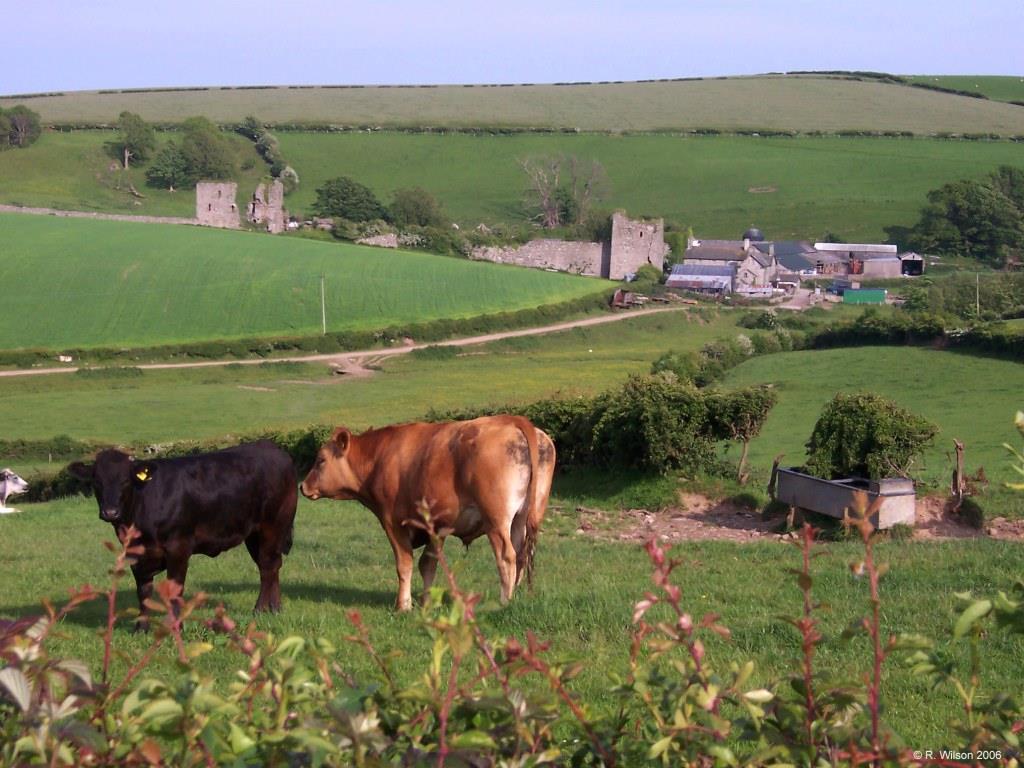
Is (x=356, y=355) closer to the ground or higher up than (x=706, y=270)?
closer to the ground

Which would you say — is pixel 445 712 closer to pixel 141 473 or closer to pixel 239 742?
pixel 239 742

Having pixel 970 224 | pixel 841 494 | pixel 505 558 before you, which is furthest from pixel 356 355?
pixel 970 224

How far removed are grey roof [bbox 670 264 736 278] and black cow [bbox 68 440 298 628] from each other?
80807 millimetres

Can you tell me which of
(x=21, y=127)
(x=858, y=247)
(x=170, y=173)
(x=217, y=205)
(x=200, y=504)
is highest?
(x=21, y=127)

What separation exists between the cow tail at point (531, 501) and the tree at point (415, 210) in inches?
4144

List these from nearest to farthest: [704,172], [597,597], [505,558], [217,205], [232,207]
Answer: [597,597] < [505,558] < [217,205] < [232,207] < [704,172]

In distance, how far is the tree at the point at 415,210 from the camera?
116812 millimetres

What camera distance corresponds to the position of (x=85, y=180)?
124 m

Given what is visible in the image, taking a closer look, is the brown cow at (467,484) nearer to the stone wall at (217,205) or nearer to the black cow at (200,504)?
the black cow at (200,504)

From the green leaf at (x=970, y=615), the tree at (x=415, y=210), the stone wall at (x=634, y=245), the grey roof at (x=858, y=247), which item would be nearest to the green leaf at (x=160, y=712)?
the green leaf at (x=970, y=615)

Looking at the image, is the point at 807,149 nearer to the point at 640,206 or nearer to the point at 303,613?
the point at 640,206

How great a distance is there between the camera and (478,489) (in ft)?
38.3

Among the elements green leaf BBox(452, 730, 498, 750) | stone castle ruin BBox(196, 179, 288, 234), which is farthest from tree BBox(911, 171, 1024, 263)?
green leaf BBox(452, 730, 498, 750)

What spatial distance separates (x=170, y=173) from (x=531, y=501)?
394 ft
